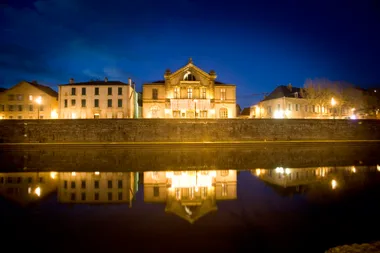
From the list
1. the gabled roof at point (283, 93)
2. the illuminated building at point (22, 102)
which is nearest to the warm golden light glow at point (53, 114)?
the illuminated building at point (22, 102)

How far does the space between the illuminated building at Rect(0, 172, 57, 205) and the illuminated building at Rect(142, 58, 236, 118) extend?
34.0 meters

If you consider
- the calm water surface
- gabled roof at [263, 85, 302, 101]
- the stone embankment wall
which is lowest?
the calm water surface

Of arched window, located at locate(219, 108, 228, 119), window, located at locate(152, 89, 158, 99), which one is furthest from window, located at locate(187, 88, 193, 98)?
arched window, located at locate(219, 108, 228, 119)

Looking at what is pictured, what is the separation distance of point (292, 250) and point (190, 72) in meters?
46.1

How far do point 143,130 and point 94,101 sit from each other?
56.3ft

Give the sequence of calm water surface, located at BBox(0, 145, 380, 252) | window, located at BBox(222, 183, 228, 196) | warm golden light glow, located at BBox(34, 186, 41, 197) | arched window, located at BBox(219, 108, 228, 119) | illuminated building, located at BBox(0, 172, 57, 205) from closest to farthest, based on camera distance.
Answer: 1. calm water surface, located at BBox(0, 145, 380, 252)
2. illuminated building, located at BBox(0, 172, 57, 205)
3. window, located at BBox(222, 183, 228, 196)
4. warm golden light glow, located at BBox(34, 186, 41, 197)
5. arched window, located at BBox(219, 108, 228, 119)

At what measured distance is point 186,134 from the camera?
39469 millimetres

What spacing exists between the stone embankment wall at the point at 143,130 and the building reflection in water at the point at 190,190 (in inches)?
892

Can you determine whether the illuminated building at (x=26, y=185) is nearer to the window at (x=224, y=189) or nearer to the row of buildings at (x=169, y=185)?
the row of buildings at (x=169, y=185)

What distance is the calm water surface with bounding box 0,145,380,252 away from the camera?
693 centimetres

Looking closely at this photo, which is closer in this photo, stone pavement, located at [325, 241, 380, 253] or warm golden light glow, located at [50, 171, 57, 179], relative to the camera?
stone pavement, located at [325, 241, 380, 253]

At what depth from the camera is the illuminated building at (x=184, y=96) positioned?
49.7m

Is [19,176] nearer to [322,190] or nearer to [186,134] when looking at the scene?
[322,190]

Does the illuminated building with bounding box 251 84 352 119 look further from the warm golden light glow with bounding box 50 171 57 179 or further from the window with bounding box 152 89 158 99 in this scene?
the warm golden light glow with bounding box 50 171 57 179
